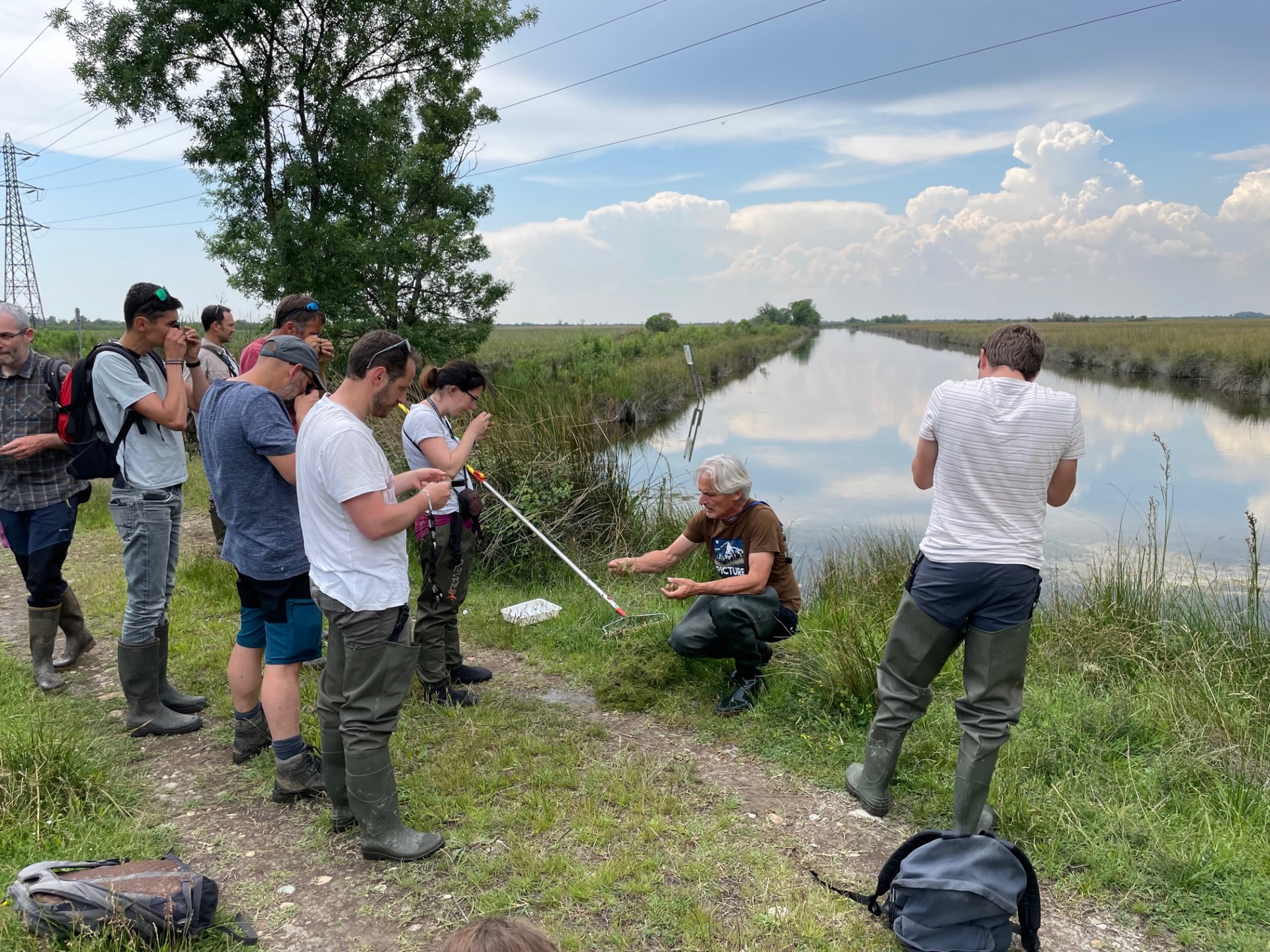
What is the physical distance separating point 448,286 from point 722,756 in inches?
504

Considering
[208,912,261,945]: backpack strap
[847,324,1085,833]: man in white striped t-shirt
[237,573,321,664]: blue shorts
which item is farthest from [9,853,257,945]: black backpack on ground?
[847,324,1085,833]: man in white striped t-shirt

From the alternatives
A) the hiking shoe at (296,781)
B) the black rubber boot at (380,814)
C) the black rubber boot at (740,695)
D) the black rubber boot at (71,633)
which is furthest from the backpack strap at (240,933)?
the black rubber boot at (71,633)

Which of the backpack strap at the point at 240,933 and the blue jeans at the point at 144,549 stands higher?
the blue jeans at the point at 144,549

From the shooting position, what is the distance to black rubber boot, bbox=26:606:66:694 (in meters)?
4.37

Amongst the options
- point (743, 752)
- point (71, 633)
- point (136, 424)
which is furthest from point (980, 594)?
point (71, 633)

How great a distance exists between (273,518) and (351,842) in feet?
4.23

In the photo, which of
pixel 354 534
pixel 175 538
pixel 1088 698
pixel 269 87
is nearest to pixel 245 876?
pixel 354 534

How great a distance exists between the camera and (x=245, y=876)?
290 centimetres

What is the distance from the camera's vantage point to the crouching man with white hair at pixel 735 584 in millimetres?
4051

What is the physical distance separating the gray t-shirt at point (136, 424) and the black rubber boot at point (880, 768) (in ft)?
10.5

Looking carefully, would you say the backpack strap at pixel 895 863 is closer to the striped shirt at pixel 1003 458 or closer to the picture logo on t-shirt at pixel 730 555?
the striped shirt at pixel 1003 458

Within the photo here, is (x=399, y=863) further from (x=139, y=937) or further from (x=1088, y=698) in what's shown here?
(x=1088, y=698)

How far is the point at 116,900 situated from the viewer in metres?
2.35

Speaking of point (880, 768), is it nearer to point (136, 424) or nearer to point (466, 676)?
point (466, 676)
